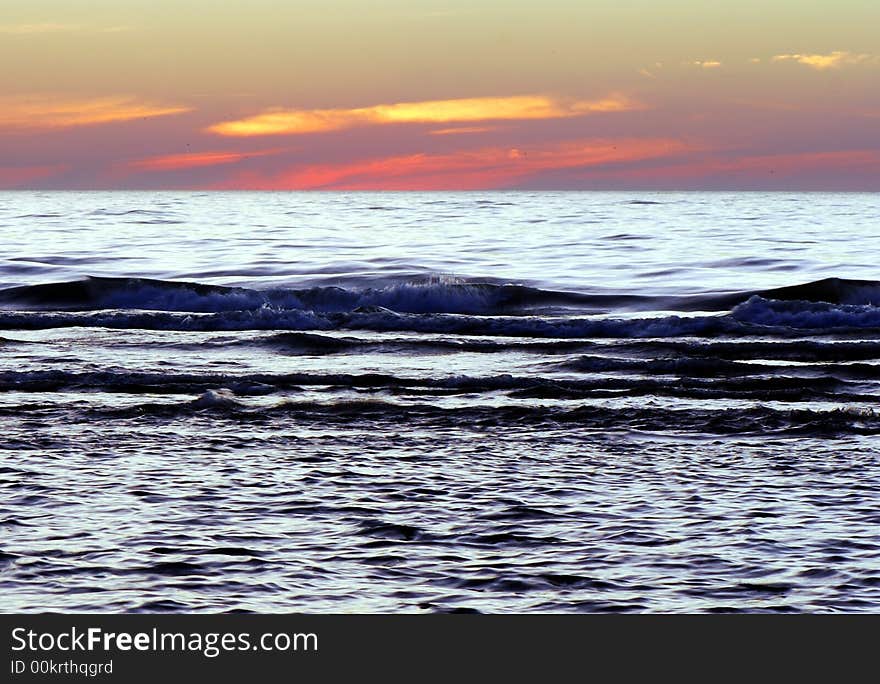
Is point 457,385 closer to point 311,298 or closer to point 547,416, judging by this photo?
point 547,416

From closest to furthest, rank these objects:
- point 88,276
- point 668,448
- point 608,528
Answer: point 608,528 → point 668,448 → point 88,276

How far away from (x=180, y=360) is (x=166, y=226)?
166 ft

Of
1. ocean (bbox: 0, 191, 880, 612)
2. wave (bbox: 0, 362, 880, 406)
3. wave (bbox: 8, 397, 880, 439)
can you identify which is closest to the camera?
ocean (bbox: 0, 191, 880, 612)

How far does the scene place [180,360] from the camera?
2180 cm

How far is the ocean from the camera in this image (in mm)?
8539

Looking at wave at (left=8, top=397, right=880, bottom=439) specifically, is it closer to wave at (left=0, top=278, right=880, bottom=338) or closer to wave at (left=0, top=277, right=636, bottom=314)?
wave at (left=0, top=278, right=880, bottom=338)

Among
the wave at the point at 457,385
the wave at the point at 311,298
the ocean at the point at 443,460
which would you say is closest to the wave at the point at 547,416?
the ocean at the point at 443,460

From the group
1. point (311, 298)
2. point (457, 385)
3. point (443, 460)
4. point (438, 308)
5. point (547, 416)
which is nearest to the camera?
point (443, 460)

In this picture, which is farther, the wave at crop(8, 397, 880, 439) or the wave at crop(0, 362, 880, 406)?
the wave at crop(0, 362, 880, 406)

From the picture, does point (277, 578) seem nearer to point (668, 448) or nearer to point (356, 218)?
point (668, 448)

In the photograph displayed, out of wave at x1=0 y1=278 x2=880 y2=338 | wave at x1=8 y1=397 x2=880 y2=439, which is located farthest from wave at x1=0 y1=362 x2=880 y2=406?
wave at x1=0 y1=278 x2=880 y2=338

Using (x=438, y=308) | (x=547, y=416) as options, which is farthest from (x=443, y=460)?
(x=438, y=308)

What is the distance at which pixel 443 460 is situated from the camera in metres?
12.7
